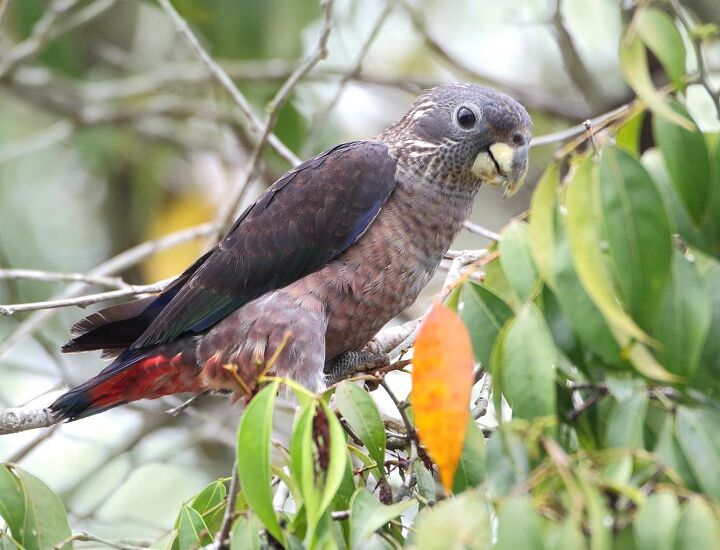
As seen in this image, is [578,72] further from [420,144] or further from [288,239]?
[288,239]

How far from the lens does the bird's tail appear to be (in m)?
3.37

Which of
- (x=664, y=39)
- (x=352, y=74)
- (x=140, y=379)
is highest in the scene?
(x=664, y=39)

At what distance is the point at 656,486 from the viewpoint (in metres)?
1.63

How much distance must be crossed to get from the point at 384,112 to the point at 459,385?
18.1 ft

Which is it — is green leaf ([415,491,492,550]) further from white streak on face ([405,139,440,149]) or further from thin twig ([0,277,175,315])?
white streak on face ([405,139,440,149])

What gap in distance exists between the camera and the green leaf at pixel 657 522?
4.90 feet

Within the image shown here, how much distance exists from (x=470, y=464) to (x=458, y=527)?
1.66ft

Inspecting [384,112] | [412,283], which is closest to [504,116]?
[412,283]

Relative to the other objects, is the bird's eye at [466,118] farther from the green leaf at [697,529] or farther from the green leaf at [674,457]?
the green leaf at [697,529]

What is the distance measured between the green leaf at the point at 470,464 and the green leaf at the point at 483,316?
160 millimetres

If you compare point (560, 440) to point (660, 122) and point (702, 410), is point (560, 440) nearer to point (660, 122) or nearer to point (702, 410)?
point (702, 410)

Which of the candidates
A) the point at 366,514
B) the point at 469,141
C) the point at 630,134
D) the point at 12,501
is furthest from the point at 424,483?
the point at 469,141

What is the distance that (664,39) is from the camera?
6.16 feet

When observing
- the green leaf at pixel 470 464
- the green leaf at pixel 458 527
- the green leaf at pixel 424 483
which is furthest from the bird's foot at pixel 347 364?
the green leaf at pixel 458 527
